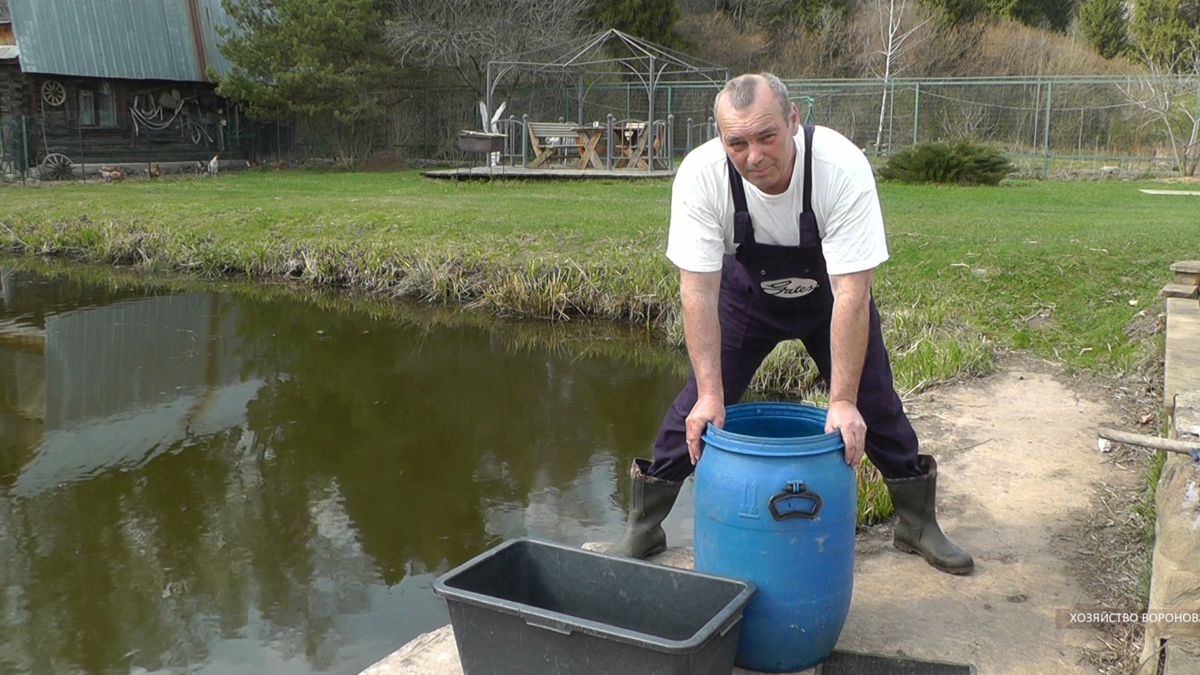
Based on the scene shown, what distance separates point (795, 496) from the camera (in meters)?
2.77

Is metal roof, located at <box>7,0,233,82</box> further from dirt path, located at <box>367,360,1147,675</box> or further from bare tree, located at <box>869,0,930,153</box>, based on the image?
dirt path, located at <box>367,360,1147,675</box>

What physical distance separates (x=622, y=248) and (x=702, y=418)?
274 inches

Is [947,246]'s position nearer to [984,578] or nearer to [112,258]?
[984,578]

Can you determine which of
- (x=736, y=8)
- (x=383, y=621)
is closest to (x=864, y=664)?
(x=383, y=621)

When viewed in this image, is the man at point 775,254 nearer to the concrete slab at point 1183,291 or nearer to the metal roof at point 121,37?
the concrete slab at point 1183,291

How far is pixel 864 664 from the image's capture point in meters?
3.02

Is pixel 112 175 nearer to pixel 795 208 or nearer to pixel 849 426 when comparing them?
pixel 795 208

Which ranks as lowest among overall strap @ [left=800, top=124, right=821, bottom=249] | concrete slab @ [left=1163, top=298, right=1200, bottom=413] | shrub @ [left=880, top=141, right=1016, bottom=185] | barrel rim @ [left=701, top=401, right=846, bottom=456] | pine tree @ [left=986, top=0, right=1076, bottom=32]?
concrete slab @ [left=1163, top=298, right=1200, bottom=413]

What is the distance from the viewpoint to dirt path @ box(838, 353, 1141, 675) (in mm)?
3137

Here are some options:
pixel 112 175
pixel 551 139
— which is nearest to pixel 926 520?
pixel 551 139

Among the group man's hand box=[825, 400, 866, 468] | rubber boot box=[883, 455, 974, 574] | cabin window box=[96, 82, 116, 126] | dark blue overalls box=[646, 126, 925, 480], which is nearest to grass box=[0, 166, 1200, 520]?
rubber boot box=[883, 455, 974, 574]

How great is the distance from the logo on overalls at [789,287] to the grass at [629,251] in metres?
1.30

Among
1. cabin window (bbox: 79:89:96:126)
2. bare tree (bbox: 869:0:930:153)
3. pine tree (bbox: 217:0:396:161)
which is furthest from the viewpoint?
bare tree (bbox: 869:0:930:153)

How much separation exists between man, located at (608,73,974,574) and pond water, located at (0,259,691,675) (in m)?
1.85
